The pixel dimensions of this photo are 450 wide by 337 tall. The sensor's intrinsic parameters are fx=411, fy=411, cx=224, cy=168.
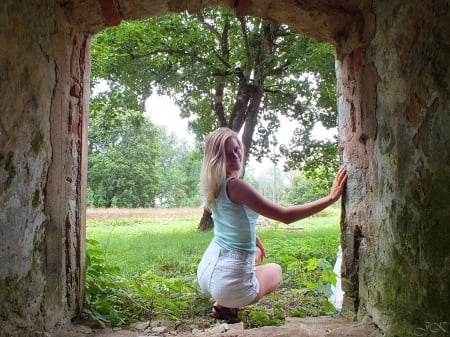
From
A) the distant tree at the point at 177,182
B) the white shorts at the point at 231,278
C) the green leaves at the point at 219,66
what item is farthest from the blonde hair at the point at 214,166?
the distant tree at the point at 177,182

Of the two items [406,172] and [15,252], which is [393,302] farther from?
[15,252]

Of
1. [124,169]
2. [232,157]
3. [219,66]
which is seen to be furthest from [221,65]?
[124,169]

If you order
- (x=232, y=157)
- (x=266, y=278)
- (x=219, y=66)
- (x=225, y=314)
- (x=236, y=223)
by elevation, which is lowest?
(x=225, y=314)

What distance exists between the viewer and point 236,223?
2414mm

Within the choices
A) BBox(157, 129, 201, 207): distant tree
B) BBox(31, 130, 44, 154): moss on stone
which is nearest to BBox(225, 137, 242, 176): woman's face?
BBox(31, 130, 44, 154): moss on stone

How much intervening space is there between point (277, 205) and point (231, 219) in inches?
11.7

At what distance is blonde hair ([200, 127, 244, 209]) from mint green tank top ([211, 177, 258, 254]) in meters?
0.05

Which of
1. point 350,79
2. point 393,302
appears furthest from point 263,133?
point 393,302

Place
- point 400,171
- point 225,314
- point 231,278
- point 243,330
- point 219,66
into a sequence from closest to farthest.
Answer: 1. point 400,171
2. point 243,330
3. point 231,278
4. point 225,314
5. point 219,66

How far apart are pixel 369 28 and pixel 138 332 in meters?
1.98

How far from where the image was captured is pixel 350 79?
2.31 meters

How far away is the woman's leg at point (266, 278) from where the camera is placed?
253 cm

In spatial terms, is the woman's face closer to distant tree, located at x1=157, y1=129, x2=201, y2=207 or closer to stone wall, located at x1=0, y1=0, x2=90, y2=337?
stone wall, located at x1=0, y1=0, x2=90, y2=337

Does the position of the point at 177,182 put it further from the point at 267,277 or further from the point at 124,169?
the point at 267,277
